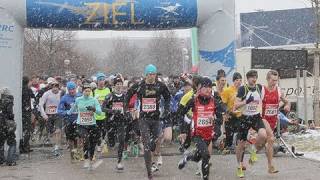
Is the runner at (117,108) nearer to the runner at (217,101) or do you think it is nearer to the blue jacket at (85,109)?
the blue jacket at (85,109)

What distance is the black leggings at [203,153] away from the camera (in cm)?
905

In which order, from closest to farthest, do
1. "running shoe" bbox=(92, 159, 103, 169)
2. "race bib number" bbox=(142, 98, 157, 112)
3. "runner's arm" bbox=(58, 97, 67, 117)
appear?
"race bib number" bbox=(142, 98, 157, 112)
"running shoe" bbox=(92, 159, 103, 169)
"runner's arm" bbox=(58, 97, 67, 117)

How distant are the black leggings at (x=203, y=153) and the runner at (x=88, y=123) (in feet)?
9.14

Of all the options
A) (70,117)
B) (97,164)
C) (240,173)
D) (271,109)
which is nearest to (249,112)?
(271,109)

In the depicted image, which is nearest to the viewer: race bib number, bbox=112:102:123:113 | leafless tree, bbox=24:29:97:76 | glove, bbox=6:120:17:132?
glove, bbox=6:120:17:132

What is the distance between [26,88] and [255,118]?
6.46 metres

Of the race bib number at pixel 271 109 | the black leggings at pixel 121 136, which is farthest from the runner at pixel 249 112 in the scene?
the black leggings at pixel 121 136

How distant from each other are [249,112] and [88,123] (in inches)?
135

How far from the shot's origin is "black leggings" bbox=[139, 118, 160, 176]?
9.95 metres

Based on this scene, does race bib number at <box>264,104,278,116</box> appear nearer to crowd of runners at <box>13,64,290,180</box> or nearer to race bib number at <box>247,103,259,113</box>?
crowd of runners at <box>13,64,290,180</box>

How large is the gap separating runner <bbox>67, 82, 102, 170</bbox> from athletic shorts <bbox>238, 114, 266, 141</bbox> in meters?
2.97

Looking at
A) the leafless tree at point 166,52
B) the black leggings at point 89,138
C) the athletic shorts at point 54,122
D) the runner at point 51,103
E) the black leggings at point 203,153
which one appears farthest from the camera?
the leafless tree at point 166,52

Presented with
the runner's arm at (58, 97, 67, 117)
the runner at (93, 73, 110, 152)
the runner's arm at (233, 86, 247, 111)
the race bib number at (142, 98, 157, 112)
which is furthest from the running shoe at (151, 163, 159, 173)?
the runner's arm at (58, 97, 67, 117)

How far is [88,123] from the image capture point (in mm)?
11914
